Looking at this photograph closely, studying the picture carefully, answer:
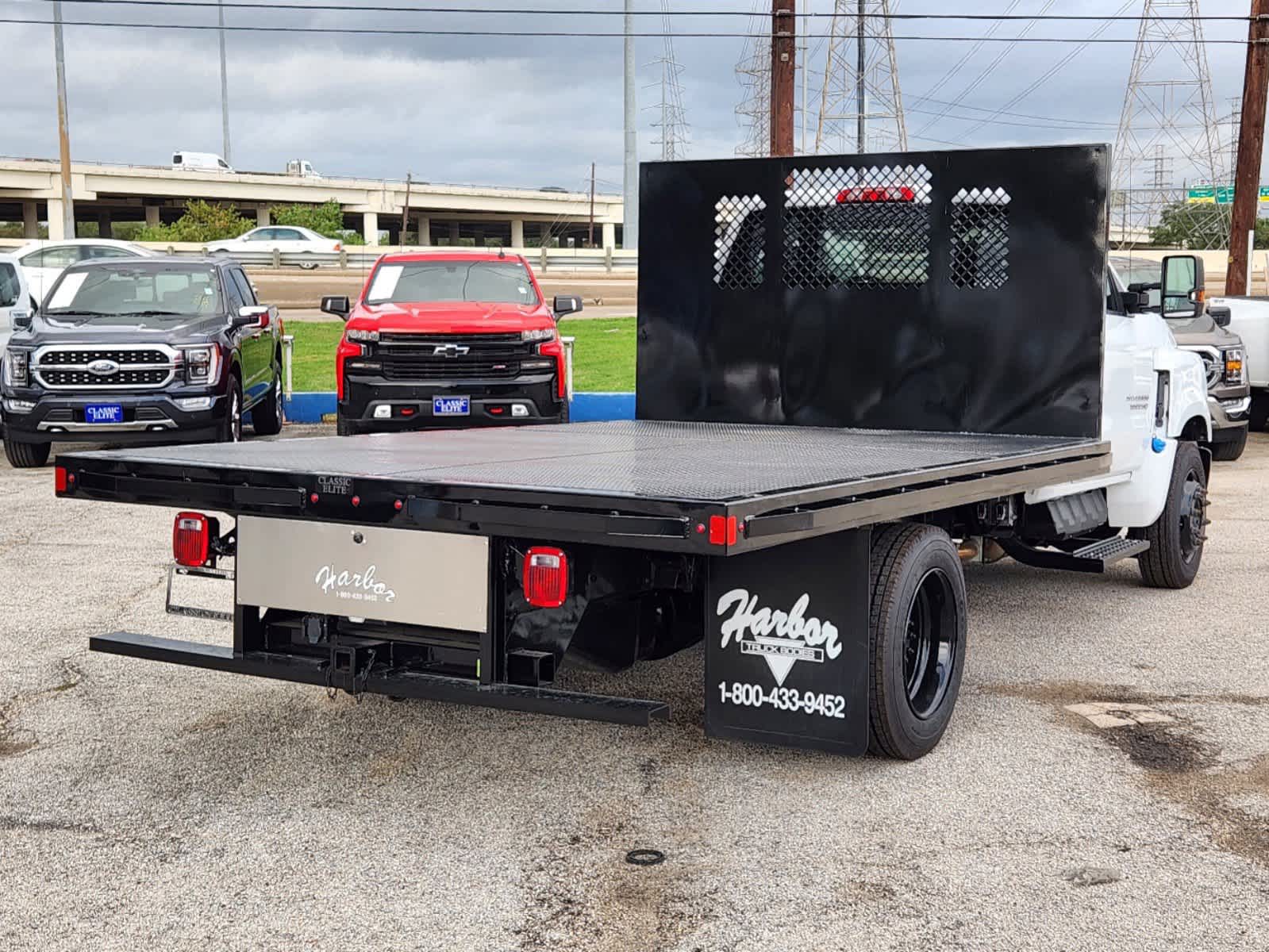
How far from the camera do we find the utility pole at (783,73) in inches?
757

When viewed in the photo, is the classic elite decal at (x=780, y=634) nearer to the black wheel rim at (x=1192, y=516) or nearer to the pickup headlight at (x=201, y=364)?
the black wheel rim at (x=1192, y=516)

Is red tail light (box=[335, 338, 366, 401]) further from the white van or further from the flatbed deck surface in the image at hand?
the white van

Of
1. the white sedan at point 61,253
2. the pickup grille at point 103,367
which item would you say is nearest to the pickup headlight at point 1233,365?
the pickup grille at point 103,367

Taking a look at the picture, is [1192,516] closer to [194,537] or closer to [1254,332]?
[194,537]

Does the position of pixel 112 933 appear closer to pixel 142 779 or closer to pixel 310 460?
pixel 142 779

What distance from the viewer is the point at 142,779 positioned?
5.02 meters

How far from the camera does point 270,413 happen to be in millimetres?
15711

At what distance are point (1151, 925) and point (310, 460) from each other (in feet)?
9.86

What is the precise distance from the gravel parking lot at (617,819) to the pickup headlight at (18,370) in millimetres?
6664

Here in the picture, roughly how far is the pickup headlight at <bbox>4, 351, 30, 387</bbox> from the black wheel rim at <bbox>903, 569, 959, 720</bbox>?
32.7ft

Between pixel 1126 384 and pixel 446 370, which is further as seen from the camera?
pixel 446 370

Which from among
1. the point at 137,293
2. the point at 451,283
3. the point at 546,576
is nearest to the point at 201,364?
the point at 137,293

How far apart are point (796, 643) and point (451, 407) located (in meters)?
9.08

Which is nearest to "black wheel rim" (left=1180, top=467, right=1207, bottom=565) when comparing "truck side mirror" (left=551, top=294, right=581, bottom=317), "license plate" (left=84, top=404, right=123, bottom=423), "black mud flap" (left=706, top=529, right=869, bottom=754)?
"black mud flap" (left=706, top=529, right=869, bottom=754)
